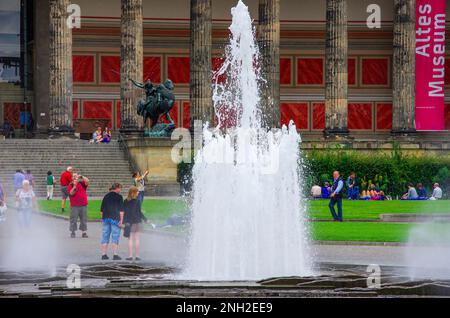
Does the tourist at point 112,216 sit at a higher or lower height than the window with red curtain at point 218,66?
lower

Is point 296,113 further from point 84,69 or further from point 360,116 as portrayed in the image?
point 84,69

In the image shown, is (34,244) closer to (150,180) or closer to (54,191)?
(54,191)

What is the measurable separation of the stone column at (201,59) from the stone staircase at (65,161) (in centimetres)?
508

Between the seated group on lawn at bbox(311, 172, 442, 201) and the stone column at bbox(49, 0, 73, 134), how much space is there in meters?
13.6

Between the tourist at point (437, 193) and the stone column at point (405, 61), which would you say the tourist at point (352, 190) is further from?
the stone column at point (405, 61)

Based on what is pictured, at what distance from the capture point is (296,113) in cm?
7888

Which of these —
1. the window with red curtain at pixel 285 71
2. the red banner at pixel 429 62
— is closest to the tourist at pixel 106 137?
the window with red curtain at pixel 285 71

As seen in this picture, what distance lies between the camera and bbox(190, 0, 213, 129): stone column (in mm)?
67625

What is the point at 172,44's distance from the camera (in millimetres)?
77312

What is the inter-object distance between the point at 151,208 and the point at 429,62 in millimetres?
26379

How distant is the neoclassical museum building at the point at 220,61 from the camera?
67.2 meters

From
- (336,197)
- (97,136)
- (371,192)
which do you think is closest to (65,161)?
(97,136)

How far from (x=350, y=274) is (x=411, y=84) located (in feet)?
143
